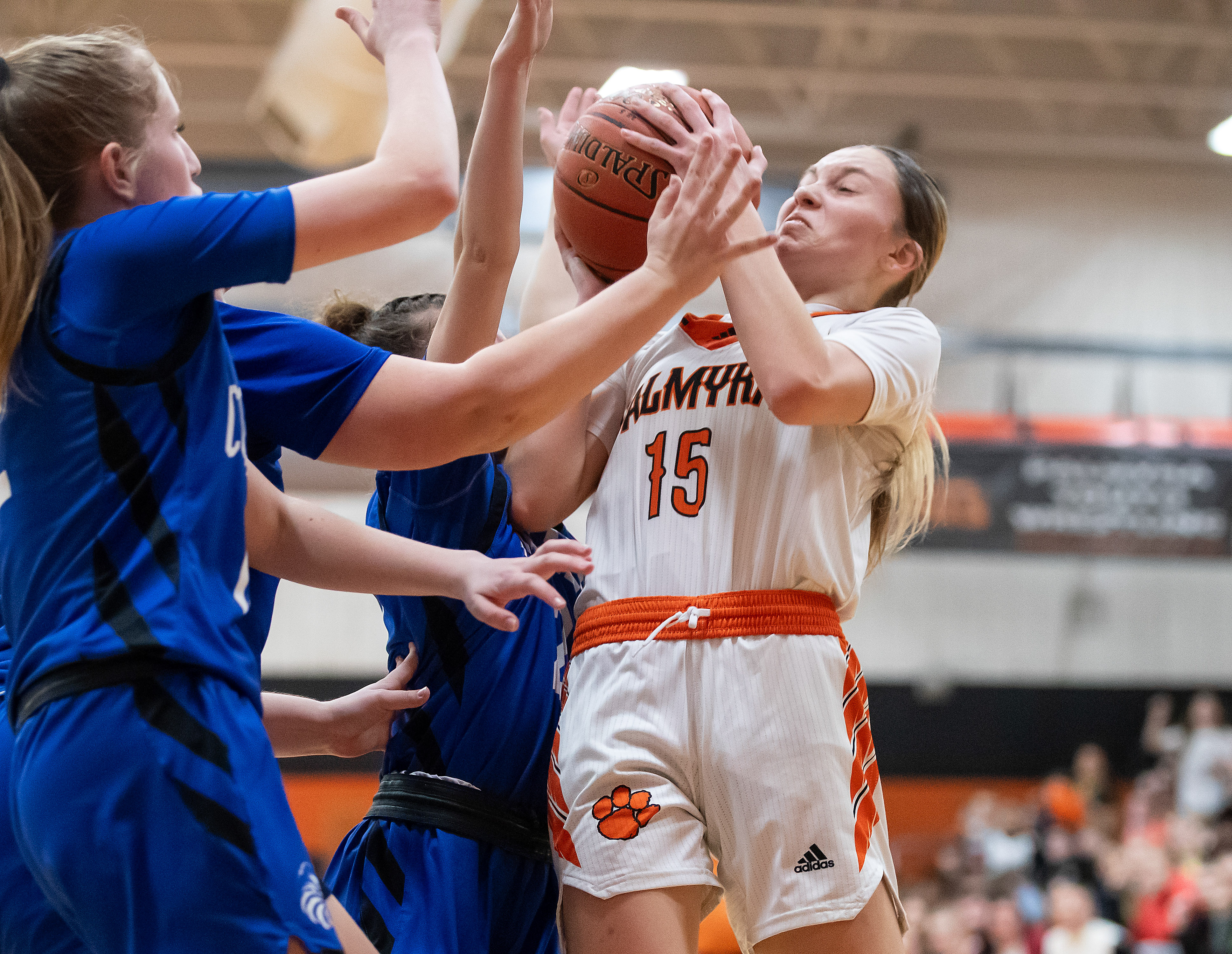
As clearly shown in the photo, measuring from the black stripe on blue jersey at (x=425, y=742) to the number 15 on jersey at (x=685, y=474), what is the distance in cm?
56

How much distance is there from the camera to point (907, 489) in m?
2.51

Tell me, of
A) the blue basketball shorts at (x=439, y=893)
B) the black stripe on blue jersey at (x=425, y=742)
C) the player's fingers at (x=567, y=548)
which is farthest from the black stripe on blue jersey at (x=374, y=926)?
the player's fingers at (x=567, y=548)

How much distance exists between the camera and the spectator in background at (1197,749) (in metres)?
11.1

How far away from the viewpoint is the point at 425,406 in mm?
1835

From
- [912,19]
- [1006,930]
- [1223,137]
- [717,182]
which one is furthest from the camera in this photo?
Result: [1223,137]

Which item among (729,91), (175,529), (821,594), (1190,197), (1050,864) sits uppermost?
(729,91)

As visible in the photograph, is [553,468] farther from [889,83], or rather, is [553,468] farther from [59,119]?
[889,83]

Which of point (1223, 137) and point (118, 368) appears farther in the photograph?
point (1223, 137)

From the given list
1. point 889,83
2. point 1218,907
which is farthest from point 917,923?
point 889,83

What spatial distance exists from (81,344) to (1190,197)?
596 inches

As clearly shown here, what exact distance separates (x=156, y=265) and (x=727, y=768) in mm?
1203

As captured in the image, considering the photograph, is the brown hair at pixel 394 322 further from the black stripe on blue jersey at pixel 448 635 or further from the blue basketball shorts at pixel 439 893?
the blue basketball shorts at pixel 439 893

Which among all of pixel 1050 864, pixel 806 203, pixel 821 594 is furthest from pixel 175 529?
pixel 1050 864

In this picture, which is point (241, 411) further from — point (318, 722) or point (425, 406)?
point (318, 722)
